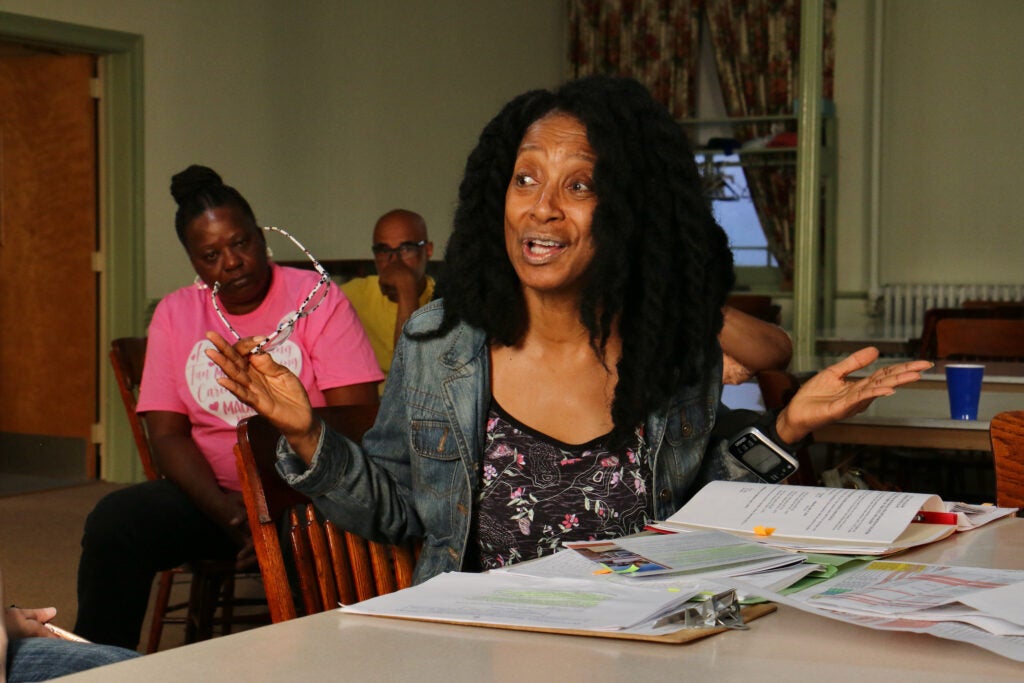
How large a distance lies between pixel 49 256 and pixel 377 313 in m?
3.26

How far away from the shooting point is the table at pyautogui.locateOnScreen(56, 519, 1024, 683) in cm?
92

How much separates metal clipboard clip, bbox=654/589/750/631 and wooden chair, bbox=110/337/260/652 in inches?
72.8

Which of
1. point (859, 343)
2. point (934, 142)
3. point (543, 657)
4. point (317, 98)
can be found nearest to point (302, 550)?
point (543, 657)

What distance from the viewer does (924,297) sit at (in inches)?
335

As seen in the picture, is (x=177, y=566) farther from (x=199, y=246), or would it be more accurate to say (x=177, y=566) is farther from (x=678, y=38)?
(x=678, y=38)

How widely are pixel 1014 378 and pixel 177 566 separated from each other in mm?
2275

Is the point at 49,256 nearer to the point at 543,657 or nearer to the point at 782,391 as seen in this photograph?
the point at 782,391

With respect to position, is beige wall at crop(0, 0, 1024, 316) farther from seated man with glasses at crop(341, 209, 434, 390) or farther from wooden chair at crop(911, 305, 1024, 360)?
seated man with glasses at crop(341, 209, 434, 390)

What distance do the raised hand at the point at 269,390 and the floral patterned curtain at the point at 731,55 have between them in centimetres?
744

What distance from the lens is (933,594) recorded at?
1095mm

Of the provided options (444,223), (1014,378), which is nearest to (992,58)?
(444,223)

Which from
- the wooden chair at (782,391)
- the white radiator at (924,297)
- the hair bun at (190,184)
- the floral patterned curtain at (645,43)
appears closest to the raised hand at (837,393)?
the wooden chair at (782,391)

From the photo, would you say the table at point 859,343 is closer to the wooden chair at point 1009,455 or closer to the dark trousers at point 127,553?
the dark trousers at point 127,553

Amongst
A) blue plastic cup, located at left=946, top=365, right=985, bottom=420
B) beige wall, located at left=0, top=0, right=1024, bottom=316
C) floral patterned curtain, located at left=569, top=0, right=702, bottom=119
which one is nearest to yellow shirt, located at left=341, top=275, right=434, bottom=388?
blue plastic cup, located at left=946, top=365, right=985, bottom=420
